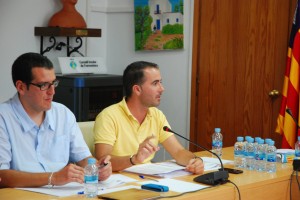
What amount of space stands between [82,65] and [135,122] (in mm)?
2171

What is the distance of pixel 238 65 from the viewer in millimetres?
5066

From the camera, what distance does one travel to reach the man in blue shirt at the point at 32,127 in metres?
2.78

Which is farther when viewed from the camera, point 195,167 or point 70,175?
point 195,167

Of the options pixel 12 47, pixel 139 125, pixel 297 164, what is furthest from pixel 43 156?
pixel 12 47

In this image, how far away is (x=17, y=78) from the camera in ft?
9.52

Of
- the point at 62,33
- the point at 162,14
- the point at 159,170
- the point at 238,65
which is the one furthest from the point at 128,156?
the point at 162,14

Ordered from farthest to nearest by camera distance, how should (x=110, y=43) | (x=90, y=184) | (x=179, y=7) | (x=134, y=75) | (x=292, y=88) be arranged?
1. (x=110, y=43)
2. (x=179, y=7)
3. (x=292, y=88)
4. (x=134, y=75)
5. (x=90, y=184)

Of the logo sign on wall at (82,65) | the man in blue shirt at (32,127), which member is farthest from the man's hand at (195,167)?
the logo sign on wall at (82,65)

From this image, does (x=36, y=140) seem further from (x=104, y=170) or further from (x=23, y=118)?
(x=104, y=170)

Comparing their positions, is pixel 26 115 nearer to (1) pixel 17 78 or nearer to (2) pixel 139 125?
(1) pixel 17 78

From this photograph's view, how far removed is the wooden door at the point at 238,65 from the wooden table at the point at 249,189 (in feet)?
5.48

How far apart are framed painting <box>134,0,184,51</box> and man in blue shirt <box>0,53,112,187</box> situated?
2632 mm

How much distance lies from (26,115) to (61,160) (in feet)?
1.03

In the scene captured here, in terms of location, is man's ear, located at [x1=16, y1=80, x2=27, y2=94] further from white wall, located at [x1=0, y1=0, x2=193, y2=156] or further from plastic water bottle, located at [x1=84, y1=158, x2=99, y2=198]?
white wall, located at [x1=0, y1=0, x2=193, y2=156]
